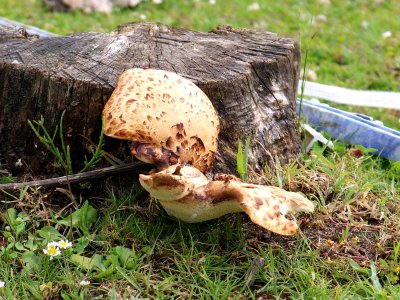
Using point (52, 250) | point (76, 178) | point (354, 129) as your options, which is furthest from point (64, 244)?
point (354, 129)

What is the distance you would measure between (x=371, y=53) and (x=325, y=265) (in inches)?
162

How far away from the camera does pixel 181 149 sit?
108 inches

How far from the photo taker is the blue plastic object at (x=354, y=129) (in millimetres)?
3822

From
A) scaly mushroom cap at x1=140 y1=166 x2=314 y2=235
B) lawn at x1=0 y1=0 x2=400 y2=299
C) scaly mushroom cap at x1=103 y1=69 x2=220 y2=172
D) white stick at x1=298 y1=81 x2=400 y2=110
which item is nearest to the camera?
scaly mushroom cap at x1=140 y1=166 x2=314 y2=235

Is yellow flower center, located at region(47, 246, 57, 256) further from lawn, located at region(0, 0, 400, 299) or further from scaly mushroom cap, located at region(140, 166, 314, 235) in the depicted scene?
scaly mushroom cap, located at region(140, 166, 314, 235)

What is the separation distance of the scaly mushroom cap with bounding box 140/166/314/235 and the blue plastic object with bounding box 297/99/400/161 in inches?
53.1

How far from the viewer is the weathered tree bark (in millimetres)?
2938

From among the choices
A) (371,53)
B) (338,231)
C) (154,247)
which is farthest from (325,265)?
(371,53)

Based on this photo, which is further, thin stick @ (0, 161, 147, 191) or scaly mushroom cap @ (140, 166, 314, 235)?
thin stick @ (0, 161, 147, 191)

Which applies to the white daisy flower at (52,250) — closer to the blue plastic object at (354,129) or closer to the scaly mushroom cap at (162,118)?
the scaly mushroom cap at (162,118)

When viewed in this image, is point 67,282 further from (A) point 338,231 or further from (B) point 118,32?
(B) point 118,32

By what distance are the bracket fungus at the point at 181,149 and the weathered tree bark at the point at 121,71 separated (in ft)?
0.63

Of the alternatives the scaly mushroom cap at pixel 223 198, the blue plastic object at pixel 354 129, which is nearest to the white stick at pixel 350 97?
the blue plastic object at pixel 354 129

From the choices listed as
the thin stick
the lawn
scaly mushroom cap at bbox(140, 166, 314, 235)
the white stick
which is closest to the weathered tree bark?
the thin stick
